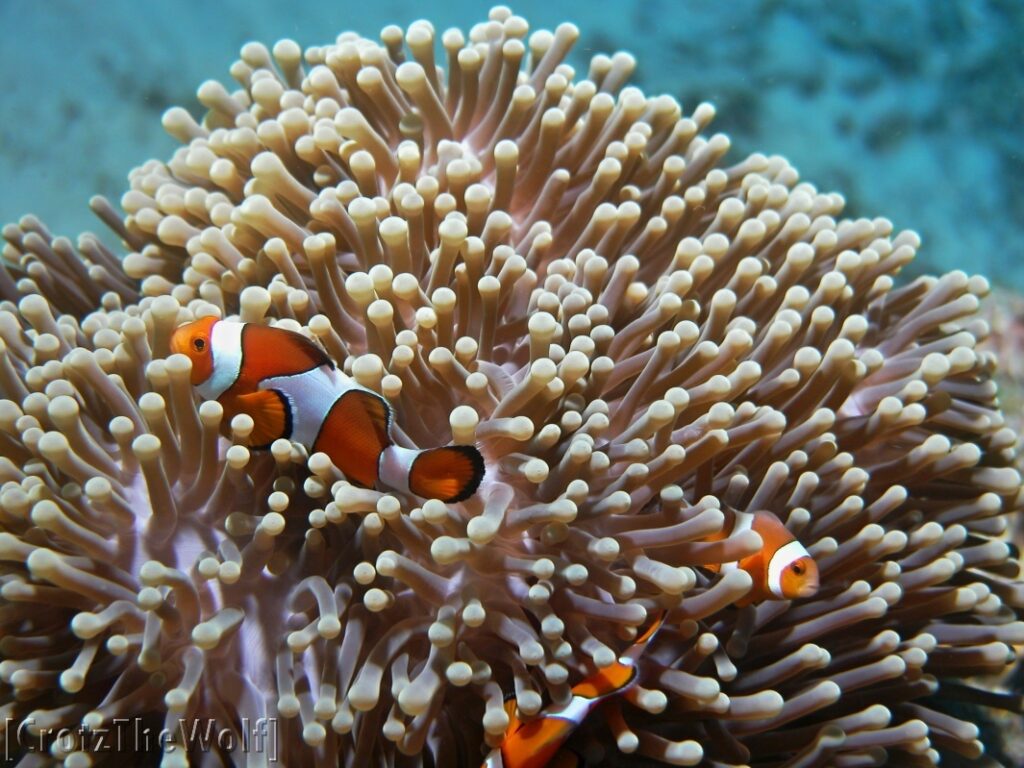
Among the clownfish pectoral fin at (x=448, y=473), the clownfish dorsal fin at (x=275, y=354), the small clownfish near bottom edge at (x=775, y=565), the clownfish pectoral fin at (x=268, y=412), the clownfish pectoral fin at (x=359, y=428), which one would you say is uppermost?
the clownfish dorsal fin at (x=275, y=354)

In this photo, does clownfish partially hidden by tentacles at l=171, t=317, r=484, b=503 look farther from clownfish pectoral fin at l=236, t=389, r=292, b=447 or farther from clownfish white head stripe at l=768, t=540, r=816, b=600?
clownfish white head stripe at l=768, t=540, r=816, b=600

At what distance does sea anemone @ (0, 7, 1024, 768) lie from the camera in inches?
51.4

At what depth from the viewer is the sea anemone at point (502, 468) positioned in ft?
4.28

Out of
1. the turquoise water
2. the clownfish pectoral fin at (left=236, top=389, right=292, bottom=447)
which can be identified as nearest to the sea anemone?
the clownfish pectoral fin at (left=236, top=389, right=292, bottom=447)

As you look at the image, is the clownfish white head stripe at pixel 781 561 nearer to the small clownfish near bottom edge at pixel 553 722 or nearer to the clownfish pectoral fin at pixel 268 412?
the small clownfish near bottom edge at pixel 553 722

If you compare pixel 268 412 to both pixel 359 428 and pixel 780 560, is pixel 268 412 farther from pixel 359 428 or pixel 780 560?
pixel 780 560

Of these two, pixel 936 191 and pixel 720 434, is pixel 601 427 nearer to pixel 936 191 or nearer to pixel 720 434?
pixel 720 434

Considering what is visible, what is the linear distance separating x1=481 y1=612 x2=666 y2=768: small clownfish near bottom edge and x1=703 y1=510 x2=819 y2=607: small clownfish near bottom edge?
0.90ft

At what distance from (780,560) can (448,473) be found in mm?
645

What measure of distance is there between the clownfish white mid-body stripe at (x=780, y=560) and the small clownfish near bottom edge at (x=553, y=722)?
12.2 inches

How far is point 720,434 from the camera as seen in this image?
1.41 m

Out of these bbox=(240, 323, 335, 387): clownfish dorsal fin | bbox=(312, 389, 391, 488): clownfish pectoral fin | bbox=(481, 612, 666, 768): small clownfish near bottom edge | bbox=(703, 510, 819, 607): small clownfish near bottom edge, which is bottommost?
bbox=(481, 612, 666, 768): small clownfish near bottom edge

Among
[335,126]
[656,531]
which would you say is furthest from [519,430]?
[335,126]

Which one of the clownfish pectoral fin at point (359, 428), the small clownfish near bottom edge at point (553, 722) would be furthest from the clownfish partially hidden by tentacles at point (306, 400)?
the small clownfish near bottom edge at point (553, 722)
